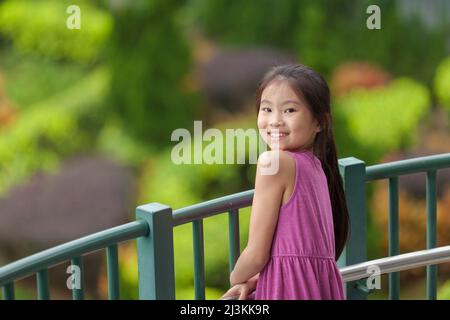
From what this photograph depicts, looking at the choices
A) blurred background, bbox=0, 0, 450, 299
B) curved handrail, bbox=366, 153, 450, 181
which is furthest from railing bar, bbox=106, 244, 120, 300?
blurred background, bbox=0, 0, 450, 299

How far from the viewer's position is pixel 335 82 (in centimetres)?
1020

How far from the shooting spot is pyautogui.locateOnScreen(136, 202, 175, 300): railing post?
2.45m

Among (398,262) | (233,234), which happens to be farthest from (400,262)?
(233,234)

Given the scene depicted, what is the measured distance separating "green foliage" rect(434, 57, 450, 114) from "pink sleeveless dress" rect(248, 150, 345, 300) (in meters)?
8.22

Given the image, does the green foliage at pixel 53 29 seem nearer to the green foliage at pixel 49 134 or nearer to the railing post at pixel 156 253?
the green foliage at pixel 49 134

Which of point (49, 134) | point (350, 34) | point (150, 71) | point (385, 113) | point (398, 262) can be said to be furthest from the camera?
point (350, 34)

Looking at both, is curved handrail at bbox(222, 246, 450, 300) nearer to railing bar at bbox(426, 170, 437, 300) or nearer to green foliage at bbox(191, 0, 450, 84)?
railing bar at bbox(426, 170, 437, 300)

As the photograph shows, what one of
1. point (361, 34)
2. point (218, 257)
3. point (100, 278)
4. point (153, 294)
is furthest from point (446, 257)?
point (361, 34)

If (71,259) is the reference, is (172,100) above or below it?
above

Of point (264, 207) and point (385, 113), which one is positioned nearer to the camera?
point (264, 207)

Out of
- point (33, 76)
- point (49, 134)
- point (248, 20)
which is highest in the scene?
point (248, 20)

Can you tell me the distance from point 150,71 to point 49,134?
5.14ft

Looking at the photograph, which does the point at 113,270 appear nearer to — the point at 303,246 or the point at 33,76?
the point at 303,246

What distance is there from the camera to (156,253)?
2.47 m
